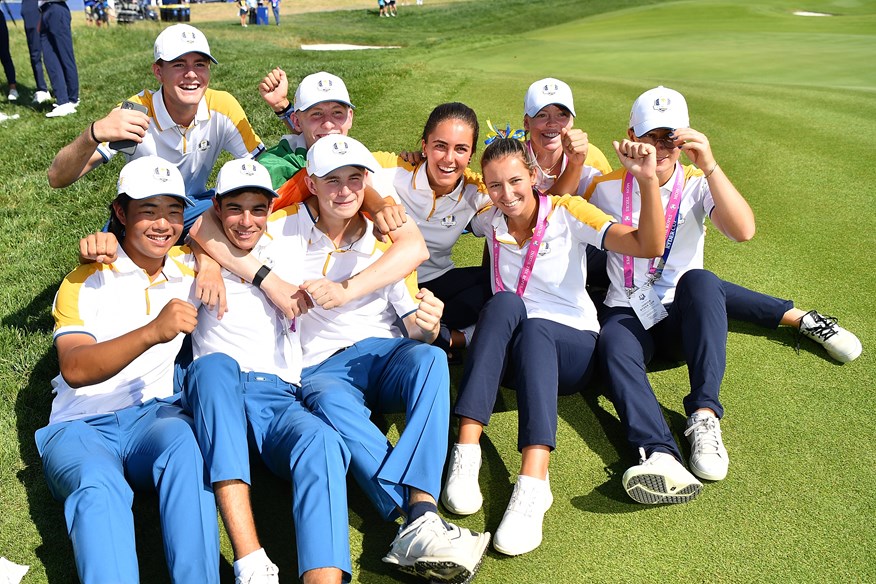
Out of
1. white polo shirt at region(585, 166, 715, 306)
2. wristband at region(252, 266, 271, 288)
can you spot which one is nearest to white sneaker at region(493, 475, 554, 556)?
white polo shirt at region(585, 166, 715, 306)

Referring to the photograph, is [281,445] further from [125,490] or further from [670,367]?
[670,367]

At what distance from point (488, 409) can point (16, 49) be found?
1570 centimetres

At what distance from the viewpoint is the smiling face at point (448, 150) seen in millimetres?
4707

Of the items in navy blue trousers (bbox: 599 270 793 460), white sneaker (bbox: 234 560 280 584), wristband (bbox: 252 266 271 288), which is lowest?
white sneaker (bbox: 234 560 280 584)

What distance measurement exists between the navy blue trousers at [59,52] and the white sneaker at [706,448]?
10.0 meters

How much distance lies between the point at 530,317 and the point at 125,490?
2167 millimetres

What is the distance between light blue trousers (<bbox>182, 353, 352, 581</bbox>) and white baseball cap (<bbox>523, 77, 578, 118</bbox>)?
98.8 inches

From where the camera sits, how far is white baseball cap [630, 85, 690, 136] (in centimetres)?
434

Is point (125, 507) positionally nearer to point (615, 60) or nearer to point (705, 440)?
point (705, 440)

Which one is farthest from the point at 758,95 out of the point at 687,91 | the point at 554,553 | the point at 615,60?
the point at 554,553

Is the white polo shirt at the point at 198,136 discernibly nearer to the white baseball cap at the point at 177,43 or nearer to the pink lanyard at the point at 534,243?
the white baseball cap at the point at 177,43

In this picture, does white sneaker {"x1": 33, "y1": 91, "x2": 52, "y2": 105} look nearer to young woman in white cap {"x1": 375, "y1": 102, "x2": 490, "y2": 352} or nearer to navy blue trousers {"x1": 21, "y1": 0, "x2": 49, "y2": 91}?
navy blue trousers {"x1": 21, "y1": 0, "x2": 49, "y2": 91}

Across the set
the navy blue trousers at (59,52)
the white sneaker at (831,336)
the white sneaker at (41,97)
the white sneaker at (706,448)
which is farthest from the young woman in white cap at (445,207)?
the white sneaker at (41,97)

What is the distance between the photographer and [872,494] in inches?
148
